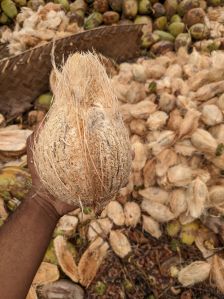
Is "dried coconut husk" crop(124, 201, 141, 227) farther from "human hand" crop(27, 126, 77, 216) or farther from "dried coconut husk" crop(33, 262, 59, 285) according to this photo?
"human hand" crop(27, 126, 77, 216)

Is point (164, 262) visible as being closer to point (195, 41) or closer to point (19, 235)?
point (19, 235)

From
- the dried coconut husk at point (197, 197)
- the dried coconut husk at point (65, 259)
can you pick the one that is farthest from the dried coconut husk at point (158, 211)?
the dried coconut husk at point (65, 259)

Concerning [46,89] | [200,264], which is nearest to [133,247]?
[200,264]

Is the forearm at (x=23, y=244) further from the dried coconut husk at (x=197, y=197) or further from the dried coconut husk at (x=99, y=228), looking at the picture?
the dried coconut husk at (x=197, y=197)

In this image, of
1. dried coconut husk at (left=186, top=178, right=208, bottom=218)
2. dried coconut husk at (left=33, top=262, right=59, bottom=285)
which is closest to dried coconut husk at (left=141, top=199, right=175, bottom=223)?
dried coconut husk at (left=186, top=178, right=208, bottom=218)

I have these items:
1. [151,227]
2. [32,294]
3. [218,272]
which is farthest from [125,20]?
[32,294]

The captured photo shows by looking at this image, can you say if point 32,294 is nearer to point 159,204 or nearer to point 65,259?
point 65,259
